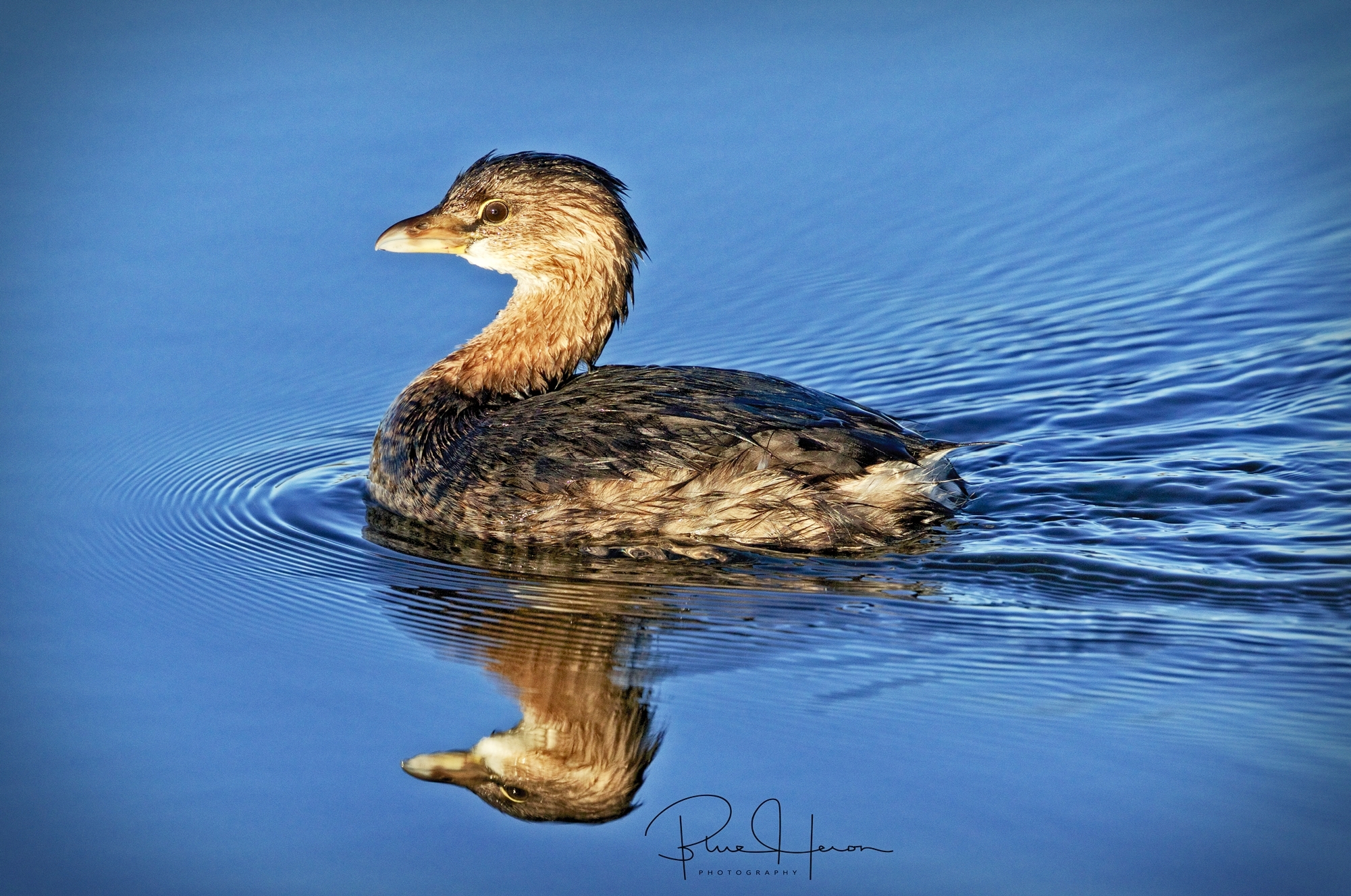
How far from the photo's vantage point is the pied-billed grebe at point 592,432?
254 inches

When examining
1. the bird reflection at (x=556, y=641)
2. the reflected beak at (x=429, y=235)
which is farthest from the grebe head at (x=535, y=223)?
the bird reflection at (x=556, y=641)


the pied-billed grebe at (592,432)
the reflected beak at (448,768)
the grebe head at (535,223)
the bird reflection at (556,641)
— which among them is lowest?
the reflected beak at (448,768)

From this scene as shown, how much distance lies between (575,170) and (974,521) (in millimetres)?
2543

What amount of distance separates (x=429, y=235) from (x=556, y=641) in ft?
8.59

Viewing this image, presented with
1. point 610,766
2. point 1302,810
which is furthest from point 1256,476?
point 610,766

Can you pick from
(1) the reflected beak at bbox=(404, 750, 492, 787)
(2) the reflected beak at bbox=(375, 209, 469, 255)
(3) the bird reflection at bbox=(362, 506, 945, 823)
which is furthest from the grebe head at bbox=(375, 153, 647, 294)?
(1) the reflected beak at bbox=(404, 750, 492, 787)

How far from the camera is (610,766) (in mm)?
5113

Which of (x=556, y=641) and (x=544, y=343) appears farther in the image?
(x=544, y=343)

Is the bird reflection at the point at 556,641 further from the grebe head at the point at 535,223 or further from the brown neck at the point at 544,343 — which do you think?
the grebe head at the point at 535,223

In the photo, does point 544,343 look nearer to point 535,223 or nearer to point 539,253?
point 539,253

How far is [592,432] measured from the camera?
21.8 feet

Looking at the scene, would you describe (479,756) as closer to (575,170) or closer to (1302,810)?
(1302,810)

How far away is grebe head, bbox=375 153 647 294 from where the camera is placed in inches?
291

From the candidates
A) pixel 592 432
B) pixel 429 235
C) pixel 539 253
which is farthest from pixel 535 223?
pixel 592 432
